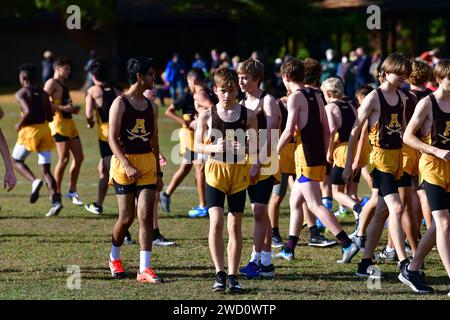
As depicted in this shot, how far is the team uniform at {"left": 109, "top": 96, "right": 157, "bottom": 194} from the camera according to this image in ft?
30.3

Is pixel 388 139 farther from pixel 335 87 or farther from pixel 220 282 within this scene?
pixel 335 87

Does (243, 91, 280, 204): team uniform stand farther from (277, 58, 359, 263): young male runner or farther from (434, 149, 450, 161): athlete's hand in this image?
(434, 149, 450, 161): athlete's hand

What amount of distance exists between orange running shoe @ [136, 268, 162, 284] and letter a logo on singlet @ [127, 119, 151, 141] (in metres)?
1.26

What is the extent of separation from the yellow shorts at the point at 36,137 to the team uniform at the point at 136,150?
17.3 feet

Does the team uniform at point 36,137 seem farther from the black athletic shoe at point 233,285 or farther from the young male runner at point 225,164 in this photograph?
the black athletic shoe at point 233,285

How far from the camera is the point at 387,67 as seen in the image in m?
9.27

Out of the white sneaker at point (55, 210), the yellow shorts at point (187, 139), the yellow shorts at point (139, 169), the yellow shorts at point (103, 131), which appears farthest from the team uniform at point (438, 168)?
the white sneaker at point (55, 210)

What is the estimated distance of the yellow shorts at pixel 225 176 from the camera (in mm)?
8727

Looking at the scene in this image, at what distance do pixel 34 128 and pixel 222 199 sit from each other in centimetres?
628

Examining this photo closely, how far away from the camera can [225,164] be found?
344 inches

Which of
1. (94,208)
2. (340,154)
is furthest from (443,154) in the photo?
(94,208)

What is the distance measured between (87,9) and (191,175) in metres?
26.3
